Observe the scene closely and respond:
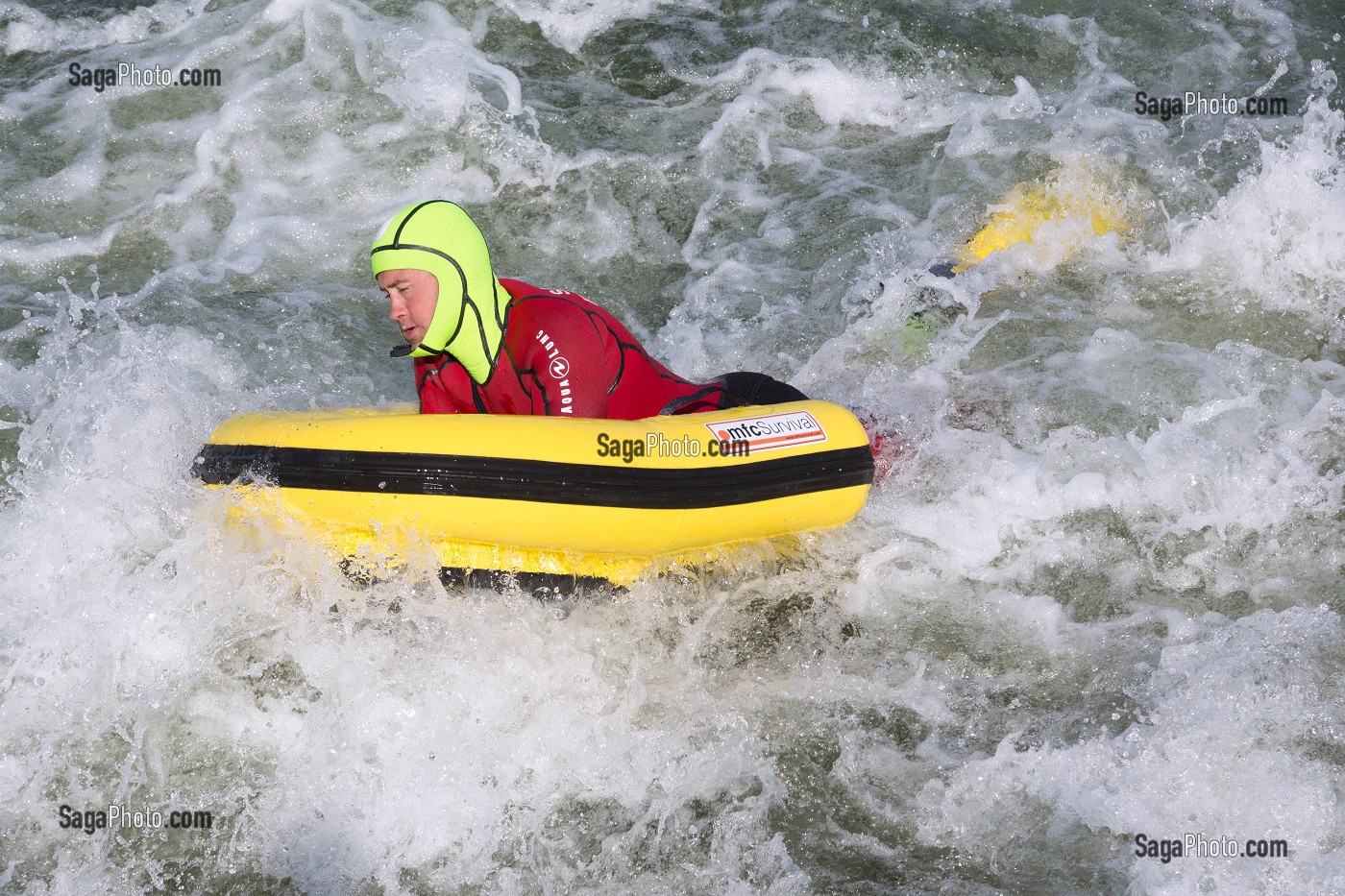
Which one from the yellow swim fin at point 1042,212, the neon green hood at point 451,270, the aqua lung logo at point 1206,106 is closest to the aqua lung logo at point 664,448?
the neon green hood at point 451,270

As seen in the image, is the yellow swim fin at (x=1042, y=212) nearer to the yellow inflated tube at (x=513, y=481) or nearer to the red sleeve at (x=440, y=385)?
the yellow inflated tube at (x=513, y=481)

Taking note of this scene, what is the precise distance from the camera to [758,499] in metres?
4.09

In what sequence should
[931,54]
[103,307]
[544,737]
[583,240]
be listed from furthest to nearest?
[931,54] → [583,240] → [103,307] → [544,737]

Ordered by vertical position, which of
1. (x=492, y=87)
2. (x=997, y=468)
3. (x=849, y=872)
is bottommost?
(x=849, y=872)

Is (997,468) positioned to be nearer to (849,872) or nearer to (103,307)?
(849,872)

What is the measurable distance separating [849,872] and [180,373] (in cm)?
336

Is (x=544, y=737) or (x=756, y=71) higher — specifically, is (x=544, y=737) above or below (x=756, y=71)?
below

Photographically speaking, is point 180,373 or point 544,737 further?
point 180,373

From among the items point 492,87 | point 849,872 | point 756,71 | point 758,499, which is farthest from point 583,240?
point 849,872

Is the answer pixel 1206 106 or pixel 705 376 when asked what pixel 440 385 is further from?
pixel 1206 106

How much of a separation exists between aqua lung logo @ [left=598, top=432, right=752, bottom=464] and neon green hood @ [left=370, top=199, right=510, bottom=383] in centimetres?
49

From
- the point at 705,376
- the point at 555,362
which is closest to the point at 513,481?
the point at 555,362

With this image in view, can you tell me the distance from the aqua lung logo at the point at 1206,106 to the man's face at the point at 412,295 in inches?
199

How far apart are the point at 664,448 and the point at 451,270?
2.81 feet
